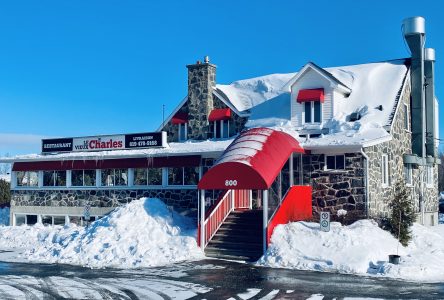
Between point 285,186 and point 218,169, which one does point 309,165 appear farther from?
point 218,169

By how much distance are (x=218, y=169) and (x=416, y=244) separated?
7.96 m

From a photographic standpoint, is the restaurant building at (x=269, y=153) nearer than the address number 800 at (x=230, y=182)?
No

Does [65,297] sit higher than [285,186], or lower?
lower

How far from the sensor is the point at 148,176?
25.4 m

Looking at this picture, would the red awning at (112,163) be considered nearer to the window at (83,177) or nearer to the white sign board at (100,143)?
the window at (83,177)

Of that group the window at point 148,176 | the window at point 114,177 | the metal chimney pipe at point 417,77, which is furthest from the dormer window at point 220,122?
the metal chimney pipe at point 417,77

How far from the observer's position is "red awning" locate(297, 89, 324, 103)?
24.7m

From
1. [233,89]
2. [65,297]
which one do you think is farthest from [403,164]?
[65,297]

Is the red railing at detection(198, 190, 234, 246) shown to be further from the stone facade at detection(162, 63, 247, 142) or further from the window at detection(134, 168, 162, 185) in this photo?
the stone facade at detection(162, 63, 247, 142)

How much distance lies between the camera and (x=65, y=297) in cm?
1270

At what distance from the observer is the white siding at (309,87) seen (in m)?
24.7

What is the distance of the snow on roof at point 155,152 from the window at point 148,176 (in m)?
0.80

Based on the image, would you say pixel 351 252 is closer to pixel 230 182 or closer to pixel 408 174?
pixel 230 182

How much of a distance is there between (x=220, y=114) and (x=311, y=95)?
5142 millimetres
